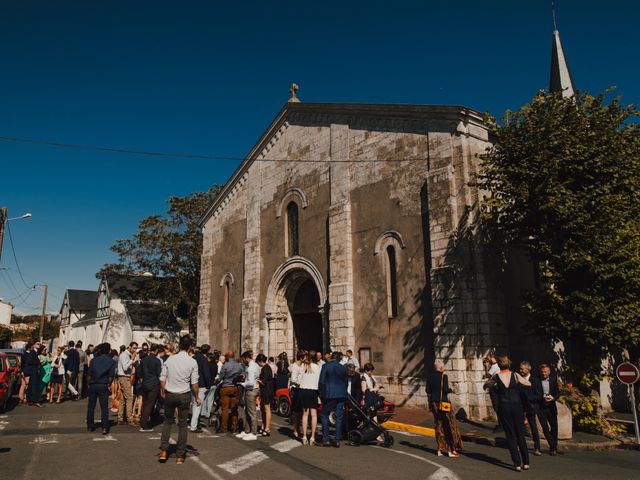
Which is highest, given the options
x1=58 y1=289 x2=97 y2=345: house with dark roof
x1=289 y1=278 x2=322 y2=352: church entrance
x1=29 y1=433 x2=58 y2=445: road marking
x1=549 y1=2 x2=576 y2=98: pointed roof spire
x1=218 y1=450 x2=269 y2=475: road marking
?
x1=549 y1=2 x2=576 y2=98: pointed roof spire

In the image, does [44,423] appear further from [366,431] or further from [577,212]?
[577,212]

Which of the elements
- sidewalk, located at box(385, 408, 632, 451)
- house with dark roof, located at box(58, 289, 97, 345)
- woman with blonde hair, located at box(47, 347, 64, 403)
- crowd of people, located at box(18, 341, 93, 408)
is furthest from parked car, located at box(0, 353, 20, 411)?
house with dark roof, located at box(58, 289, 97, 345)

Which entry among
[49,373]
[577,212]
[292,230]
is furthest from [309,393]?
[292,230]

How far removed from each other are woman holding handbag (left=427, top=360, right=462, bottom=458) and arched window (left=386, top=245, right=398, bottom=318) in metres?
6.51

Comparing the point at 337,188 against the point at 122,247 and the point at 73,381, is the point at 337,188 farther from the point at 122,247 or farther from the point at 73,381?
the point at 122,247

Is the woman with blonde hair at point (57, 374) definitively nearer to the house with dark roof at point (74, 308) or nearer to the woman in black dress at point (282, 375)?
the woman in black dress at point (282, 375)

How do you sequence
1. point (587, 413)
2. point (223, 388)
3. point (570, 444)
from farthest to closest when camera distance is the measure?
point (587, 413) < point (223, 388) < point (570, 444)

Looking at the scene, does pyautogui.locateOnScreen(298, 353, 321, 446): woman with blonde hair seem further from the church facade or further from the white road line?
the church facade

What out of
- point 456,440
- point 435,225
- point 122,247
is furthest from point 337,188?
point 122,247

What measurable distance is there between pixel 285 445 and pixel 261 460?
1480 millimetres

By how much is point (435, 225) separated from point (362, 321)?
419cm

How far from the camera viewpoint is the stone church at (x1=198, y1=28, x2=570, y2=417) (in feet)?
44.4

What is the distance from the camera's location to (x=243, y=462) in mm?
7629

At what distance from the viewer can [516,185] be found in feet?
40.3
